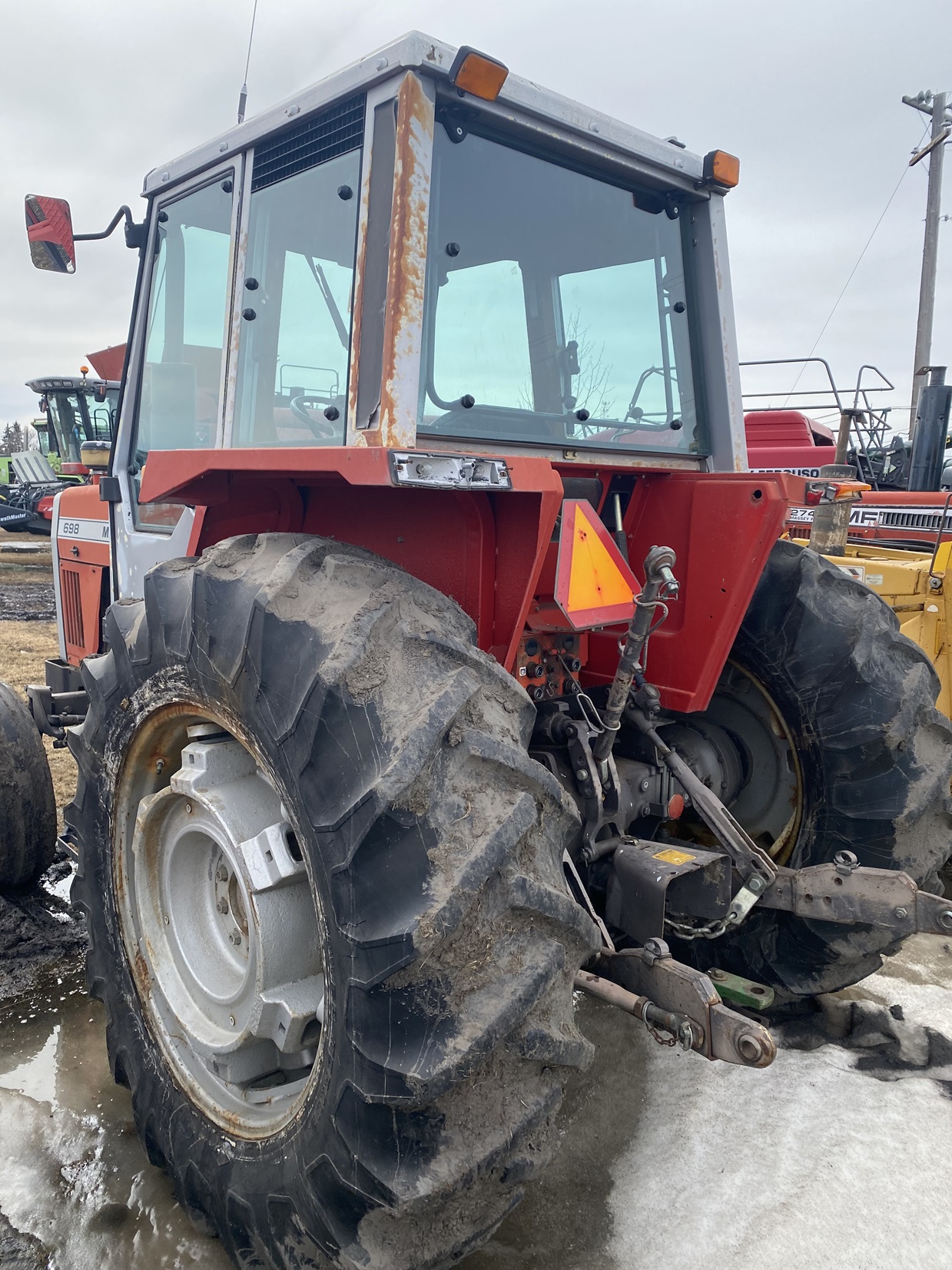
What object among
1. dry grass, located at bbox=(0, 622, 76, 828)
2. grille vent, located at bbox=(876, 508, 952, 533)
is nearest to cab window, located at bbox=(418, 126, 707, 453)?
dry grass, located at bbox=(0, 622, 76, 828)

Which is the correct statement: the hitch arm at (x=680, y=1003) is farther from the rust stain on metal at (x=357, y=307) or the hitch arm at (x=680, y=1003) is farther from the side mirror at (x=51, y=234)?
the side mirror at (x=51, y=234)

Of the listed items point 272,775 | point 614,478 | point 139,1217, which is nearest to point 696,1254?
point 139,1217

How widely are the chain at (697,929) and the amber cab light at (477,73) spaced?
78.3 inches

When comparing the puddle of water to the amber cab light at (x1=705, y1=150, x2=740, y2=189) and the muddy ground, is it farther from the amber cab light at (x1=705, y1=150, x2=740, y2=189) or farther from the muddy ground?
the amber cab light at (x1=705, y1=150, x2=740, y2=189)

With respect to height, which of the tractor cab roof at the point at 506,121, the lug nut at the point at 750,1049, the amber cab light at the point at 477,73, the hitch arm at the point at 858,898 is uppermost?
the tractor cab roof at the point at 506,121

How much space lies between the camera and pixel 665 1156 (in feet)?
7.52

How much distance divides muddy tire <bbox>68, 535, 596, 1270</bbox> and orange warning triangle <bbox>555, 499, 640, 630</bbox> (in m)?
0.27

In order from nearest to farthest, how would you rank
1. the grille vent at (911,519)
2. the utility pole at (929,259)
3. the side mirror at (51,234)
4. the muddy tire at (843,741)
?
the muddy tire at (843,741)
the side mirror at (51,234)
the grille vent at (911,519)
the utility pole at (929,259)

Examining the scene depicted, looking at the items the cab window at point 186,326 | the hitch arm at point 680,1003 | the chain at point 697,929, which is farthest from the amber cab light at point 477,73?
the chain at point 697,929

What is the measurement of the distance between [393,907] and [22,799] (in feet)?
7.96

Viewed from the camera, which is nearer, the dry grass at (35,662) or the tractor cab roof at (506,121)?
the tractor cab roof at (506,121)

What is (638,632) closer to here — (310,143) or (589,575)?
(589,575)

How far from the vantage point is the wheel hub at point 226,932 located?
1.90 meters

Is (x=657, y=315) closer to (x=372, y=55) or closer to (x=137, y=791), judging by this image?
(x=372, y=55)
